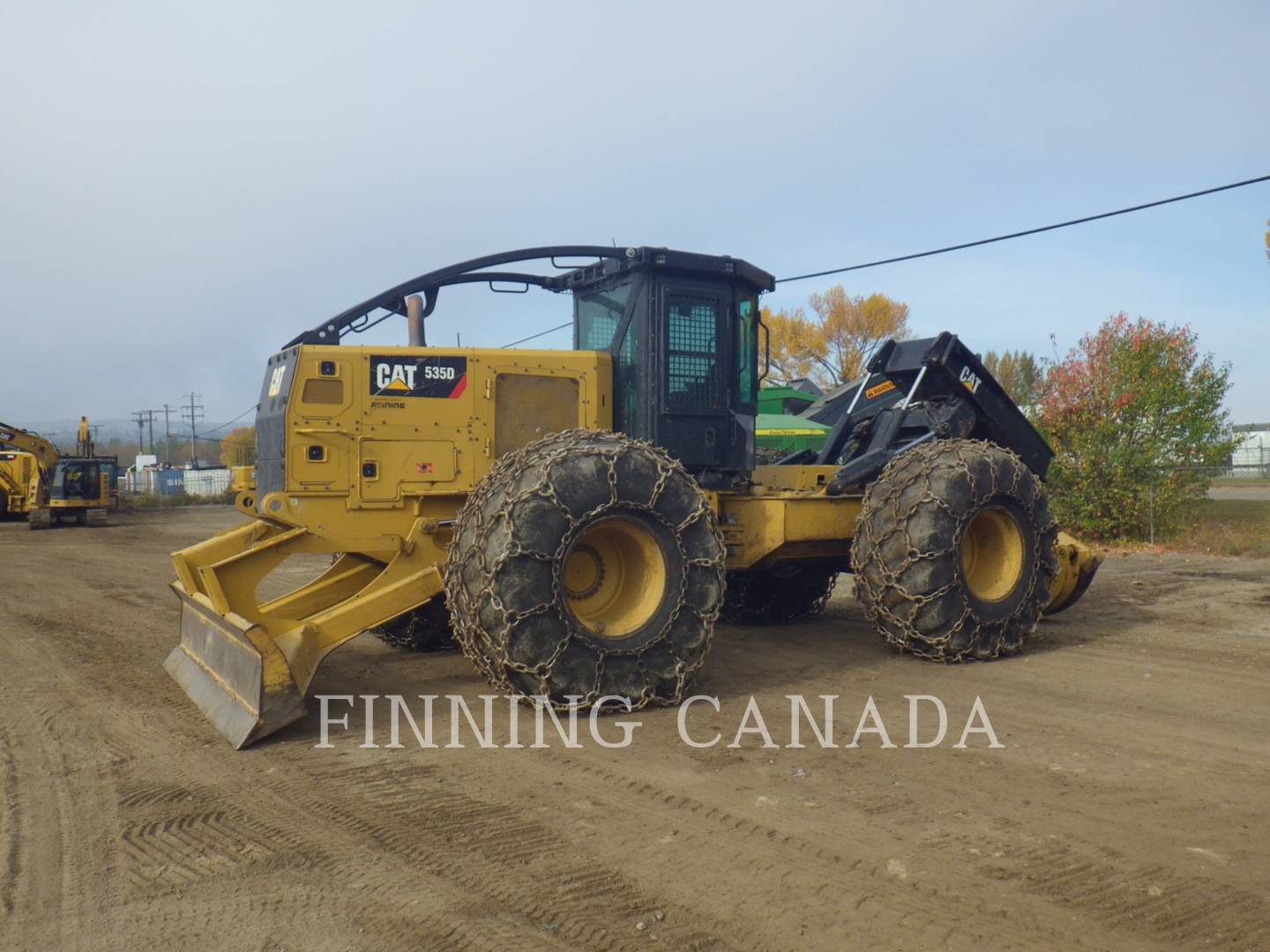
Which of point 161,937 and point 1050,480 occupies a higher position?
point 1050,480

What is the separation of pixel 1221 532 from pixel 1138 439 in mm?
1959

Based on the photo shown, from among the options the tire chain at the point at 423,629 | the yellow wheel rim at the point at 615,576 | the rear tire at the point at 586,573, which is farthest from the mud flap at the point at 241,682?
the tire chain at the point at 423,629

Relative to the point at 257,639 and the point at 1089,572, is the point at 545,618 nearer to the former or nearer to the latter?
the point at 257,639

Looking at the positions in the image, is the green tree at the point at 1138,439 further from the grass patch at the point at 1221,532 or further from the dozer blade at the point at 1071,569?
the dozer blade at the point at 1071,569

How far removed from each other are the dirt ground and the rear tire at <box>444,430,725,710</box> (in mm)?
410

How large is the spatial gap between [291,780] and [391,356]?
10.4 ft

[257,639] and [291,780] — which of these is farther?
[257,639]

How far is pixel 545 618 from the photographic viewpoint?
6.08m

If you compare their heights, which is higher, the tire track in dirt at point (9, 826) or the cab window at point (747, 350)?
the cab window at point (747, 350)

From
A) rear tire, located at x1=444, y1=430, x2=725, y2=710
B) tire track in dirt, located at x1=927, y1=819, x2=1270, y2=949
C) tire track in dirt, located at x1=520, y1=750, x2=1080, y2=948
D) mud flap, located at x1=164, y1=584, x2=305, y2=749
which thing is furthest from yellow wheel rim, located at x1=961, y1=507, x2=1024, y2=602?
mud flap, located at x1=164, y1=584, x2=305, y2=749

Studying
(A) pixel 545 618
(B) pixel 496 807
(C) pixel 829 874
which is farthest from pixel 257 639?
(C) pixel 829 874

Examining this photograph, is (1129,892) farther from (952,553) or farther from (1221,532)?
(1221,532)

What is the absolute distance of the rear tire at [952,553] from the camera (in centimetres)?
758

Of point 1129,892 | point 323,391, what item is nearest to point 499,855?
point 1129,892
